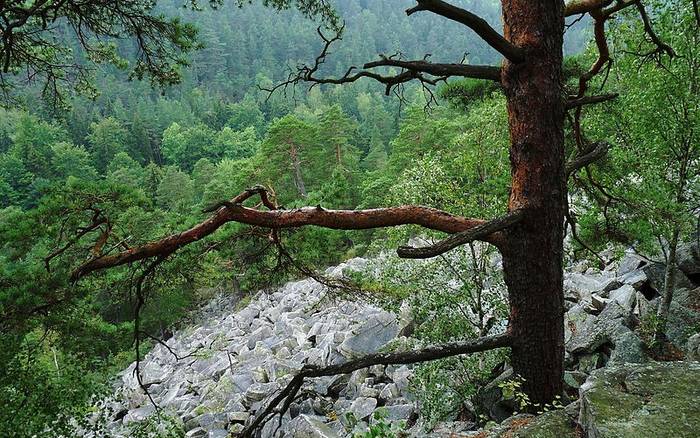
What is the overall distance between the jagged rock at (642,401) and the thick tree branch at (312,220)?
51.3 inches

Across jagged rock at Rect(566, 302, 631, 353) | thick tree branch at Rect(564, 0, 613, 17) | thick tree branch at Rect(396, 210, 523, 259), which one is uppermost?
→ thick tree branch at Rect(564, 0, 613, 17)

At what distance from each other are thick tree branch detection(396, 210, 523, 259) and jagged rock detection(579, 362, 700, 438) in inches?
43.5

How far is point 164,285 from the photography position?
14.7ft

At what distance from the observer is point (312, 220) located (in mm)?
3498

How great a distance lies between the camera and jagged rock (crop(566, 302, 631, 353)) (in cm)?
596

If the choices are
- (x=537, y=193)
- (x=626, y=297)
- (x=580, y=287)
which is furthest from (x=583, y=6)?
(x=580, y=287)

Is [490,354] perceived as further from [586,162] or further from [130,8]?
[130,8]

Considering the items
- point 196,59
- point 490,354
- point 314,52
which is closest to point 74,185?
point 490,354

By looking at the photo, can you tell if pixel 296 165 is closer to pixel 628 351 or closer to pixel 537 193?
pixel 628 351

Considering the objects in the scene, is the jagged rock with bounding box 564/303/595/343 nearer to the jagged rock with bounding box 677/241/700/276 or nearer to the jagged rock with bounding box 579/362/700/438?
the jagged rock with bounding box 677/241/700/276

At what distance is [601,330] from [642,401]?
3.89 metres

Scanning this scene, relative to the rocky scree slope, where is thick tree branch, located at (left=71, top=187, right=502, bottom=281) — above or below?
above

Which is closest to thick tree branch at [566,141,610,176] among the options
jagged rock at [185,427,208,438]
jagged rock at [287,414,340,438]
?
jagged rock at [287,414,340,438]

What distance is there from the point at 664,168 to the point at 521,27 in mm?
3875
